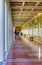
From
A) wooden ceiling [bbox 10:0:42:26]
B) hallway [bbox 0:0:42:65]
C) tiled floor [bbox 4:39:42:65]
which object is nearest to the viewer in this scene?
tiled floor [bbox 4:39:42:65]

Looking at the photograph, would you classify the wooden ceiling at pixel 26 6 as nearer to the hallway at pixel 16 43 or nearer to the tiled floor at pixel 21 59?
the hallway at pixel 16 43

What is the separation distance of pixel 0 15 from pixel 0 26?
42 cm

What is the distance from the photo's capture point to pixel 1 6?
575 cm

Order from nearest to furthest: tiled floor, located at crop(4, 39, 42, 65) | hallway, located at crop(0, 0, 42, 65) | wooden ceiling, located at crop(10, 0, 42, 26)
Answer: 1. tiled floor, located at crop(4, 39, 42, 65)
2. hallway, located at crop(0, 0, 42, 65)
3. wooden ceiling, located at crop(10, 0, 42, 26)

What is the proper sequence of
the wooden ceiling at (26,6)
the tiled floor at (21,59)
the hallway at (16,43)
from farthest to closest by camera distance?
1. the wooden ceiling at (26,6)
2. the hallway at (16,43)
3. the tiled floor at (21,59)

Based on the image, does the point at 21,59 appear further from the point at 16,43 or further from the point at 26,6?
the point at 16,43

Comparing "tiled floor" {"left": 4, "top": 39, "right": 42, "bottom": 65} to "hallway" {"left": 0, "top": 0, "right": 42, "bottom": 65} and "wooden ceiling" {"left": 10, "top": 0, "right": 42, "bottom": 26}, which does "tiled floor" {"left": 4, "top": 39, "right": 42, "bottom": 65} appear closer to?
"hallway" {"left": 0, "top": 0, "right": 42, "bottom": 65}

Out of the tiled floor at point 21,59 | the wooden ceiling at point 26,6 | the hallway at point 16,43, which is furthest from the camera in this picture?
the wooden ceiling at point 26,6

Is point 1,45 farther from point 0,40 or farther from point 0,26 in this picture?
point 0,26

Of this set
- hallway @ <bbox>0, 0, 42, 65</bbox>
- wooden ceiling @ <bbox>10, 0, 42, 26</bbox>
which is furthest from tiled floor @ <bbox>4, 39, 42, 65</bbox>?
wooden ceiling @ <bbox>10, 0, 42, 26</bbox>

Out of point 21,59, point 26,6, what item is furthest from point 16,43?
point 21,59

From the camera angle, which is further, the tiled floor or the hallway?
the hallway

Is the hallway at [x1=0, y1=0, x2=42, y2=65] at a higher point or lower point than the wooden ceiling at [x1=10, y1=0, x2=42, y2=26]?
lower

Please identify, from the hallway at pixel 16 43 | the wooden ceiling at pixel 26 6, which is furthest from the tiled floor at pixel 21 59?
the wooden ceiling at pixel 26 6
